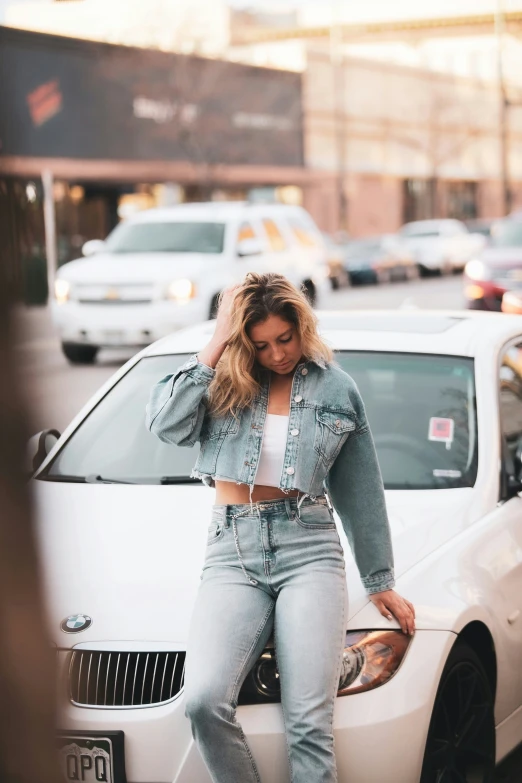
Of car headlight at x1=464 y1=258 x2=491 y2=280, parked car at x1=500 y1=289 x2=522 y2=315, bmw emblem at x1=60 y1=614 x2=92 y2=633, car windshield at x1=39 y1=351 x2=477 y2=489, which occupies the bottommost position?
parked car at x1=500 y1=289 x2=522 y2=315

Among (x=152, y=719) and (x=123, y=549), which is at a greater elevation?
(x=123, y=549)

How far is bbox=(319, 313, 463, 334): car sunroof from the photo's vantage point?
15.4 feet

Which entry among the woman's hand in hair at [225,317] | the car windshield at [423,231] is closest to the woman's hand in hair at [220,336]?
the woman's hand in hair at [225,317]

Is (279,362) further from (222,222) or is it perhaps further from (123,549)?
(222,222)

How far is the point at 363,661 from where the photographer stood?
2.97 meters

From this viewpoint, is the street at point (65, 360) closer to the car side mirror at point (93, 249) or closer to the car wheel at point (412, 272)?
the car wheel at point (412, 272)

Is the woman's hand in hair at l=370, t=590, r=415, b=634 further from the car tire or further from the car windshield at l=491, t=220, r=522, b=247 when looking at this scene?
Answer: the car tire

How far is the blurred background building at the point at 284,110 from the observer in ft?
113

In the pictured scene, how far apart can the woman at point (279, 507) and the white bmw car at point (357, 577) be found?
0.36ft

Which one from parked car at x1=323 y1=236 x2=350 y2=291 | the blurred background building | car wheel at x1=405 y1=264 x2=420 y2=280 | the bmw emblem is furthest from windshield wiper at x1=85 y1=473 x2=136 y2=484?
car wheel at x1=405 y1=264 x2=420 y2=280

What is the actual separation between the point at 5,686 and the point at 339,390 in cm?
223

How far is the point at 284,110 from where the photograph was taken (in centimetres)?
4384

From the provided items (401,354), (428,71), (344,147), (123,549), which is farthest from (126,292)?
(428,71)

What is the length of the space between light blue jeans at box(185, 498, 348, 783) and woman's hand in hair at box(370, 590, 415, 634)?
13cm
